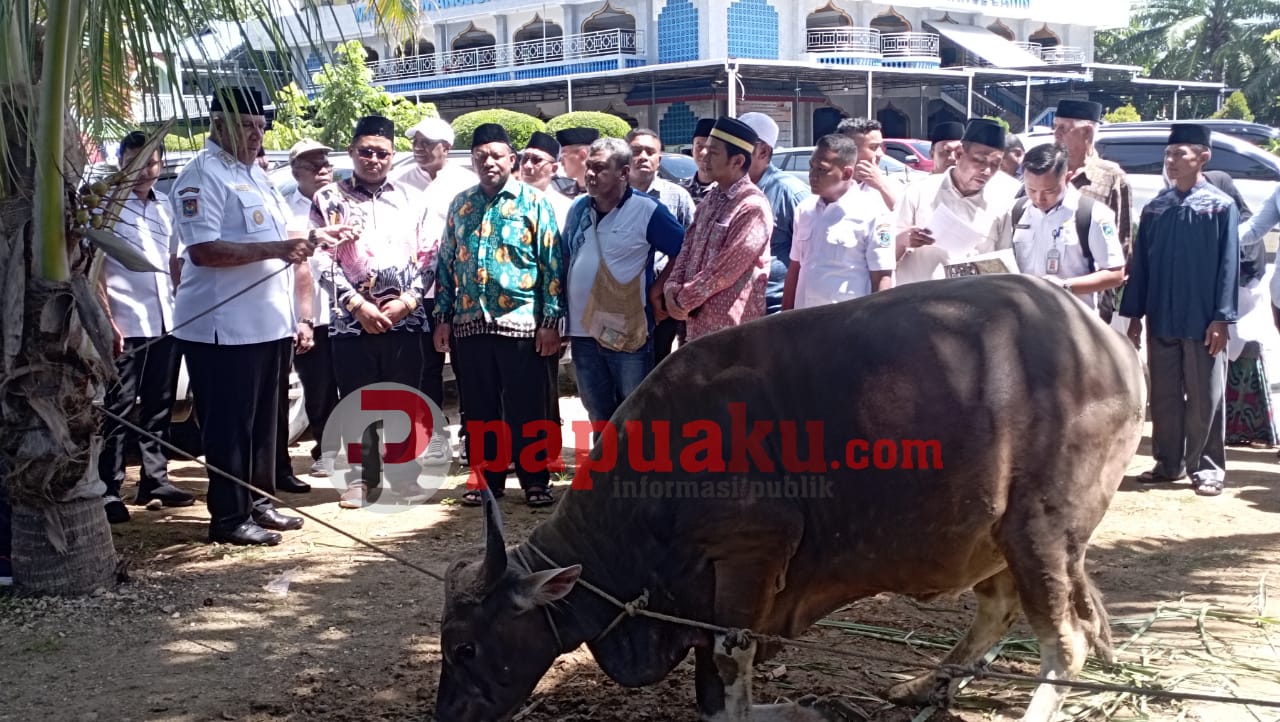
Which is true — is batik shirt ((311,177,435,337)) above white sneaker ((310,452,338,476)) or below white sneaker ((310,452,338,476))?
above

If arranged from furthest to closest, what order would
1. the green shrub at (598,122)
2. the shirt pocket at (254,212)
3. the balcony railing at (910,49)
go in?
the balcony railing at (910,49), the green shrub at (598,122), the shirt pocket at (254,212)

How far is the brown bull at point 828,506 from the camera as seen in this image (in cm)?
412

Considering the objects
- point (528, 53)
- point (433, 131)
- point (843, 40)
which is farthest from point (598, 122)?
point (433, 131)

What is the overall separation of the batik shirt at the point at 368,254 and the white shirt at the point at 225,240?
867 millimetres

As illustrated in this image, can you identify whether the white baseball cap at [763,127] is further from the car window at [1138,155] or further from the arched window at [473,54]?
the arched window at [473,54]

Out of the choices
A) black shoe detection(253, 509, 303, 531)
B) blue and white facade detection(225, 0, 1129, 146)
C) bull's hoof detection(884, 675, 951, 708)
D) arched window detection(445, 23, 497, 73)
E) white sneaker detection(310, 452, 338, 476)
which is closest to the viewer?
bull's hoof detection(884, 675, 951, 708)

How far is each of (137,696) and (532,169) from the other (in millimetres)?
5227

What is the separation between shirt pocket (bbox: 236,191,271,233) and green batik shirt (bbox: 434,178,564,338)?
44.7 inches

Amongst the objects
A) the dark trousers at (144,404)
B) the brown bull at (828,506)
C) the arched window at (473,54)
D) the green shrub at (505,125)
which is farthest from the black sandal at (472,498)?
the arched window at (473,54)

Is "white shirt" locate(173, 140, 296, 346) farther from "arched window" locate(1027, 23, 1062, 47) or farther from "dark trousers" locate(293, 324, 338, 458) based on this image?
"arched window" locate(1027, 23, 1062, 47)

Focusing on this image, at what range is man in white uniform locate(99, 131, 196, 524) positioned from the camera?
7203mm

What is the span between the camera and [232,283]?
253 inches

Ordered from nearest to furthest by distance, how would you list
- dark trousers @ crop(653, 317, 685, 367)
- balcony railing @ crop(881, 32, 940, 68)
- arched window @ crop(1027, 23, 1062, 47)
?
dark trousers @ crop(653, 317, 685, 367) < balcony railing @ crop(881, 32, 940, 68) < arched window @ crop(1027, 23, 1062, 47)

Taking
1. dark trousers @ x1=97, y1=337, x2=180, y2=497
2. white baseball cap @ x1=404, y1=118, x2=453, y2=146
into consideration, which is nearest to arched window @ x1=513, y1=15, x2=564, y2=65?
white baseball cap @ x1=404, y1=118, x2=453, y2=146
